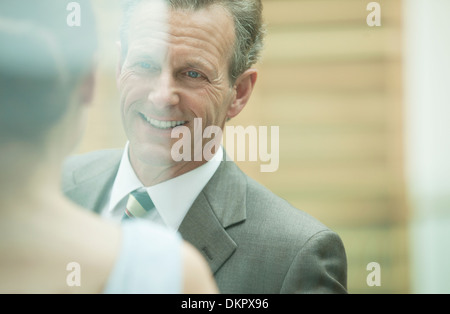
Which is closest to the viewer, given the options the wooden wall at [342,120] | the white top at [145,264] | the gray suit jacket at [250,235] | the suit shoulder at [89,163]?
the white top at [145,264]

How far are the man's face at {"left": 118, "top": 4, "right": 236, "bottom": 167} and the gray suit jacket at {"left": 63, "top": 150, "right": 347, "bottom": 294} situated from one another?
0.08 metres

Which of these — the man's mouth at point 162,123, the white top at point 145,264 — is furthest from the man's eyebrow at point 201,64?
the white top at point 145,264

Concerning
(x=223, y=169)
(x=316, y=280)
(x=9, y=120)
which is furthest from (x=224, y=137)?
(x=9, y=120)

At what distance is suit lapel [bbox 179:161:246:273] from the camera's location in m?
1.24

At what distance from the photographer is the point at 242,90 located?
4.40ft

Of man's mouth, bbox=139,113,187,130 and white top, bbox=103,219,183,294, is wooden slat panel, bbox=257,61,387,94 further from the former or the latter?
white top, bbox=103,219,183,294

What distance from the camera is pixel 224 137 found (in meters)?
1.32

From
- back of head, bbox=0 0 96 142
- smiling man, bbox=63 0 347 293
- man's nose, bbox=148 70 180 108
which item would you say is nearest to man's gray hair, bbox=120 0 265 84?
smiling man, bbox=63 0 347 293

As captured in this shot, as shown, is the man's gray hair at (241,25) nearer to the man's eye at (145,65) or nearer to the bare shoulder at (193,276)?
the man's eye at (145,65)

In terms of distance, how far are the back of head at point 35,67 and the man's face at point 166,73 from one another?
19 centimetres

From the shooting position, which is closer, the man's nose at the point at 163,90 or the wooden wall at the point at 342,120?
the man's nose at the point at 163,90

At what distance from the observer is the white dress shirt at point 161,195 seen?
3.99 ft

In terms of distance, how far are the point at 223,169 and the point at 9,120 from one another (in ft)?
1.67
